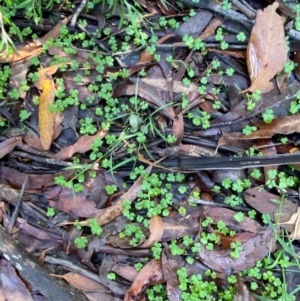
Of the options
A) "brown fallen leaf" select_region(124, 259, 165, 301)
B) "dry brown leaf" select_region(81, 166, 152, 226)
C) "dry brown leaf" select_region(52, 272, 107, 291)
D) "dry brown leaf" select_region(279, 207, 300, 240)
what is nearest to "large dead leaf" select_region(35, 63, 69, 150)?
"dry brown leaf" select_region(81, 166, 152, 226)

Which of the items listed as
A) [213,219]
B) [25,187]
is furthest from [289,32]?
[25,187]

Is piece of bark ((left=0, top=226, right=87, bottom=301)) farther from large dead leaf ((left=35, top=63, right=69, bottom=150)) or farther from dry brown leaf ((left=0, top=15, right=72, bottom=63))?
dry brown leaf ((left=0, top=15, right=72, bottom=63))

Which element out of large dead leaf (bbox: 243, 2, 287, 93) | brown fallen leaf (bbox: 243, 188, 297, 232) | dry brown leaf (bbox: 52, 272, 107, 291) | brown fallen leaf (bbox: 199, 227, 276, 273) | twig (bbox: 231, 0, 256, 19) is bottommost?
dry brown leaf (bbox: 52, 272, 107, 291)

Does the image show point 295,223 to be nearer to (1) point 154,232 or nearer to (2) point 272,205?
(2) point 272,205

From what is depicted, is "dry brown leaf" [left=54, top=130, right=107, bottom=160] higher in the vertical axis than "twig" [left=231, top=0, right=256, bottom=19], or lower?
lower

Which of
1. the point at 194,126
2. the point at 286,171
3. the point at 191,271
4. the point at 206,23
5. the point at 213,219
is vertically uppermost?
the point at 206,23

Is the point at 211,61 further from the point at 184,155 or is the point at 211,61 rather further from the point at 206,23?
the point at 184,155

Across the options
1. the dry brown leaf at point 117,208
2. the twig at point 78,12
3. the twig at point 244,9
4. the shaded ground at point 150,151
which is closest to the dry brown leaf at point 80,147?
the shaded ground at point 150,151

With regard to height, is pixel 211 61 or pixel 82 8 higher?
pixel 82 8
